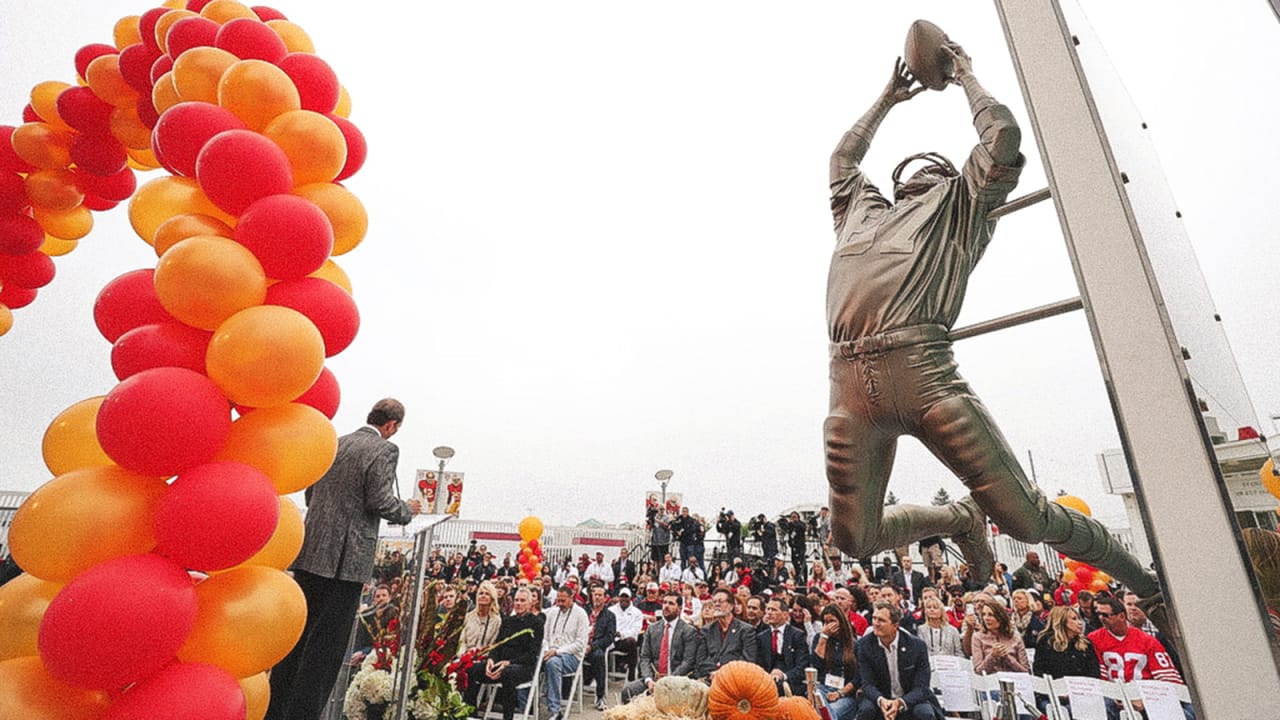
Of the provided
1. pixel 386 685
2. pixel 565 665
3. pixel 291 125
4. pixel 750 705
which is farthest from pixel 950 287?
pixel 565 665

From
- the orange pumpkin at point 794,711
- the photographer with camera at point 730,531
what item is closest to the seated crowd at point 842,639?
the orange pumpkin at point 794,711

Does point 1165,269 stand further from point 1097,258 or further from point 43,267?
point 43,267

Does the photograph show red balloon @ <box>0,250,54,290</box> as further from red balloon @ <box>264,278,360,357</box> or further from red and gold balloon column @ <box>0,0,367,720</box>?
red balloon @ <box>264,278,360,357</box>

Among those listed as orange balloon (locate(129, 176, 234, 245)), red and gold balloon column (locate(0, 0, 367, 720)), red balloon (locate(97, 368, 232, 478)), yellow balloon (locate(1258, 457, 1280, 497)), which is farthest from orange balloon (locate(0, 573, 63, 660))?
yellow balloon (locate(1258, 457, 1280, 497))

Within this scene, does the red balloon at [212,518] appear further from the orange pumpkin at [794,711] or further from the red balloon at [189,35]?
the orange pumpkin at [794,711]

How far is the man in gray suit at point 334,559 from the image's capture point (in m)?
2.70

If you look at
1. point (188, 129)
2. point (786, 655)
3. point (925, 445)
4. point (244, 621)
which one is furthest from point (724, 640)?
point (188, 129)

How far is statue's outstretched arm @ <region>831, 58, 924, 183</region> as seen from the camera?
204cm

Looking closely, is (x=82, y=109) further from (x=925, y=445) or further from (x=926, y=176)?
(x=925, y=445)

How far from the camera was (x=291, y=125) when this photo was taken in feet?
7.86

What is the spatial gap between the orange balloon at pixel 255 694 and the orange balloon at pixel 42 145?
307 centimetres

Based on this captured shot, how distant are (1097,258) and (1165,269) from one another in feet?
0.42

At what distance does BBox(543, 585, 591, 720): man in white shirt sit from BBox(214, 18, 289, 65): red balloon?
598 cm

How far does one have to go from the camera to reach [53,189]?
330cm
